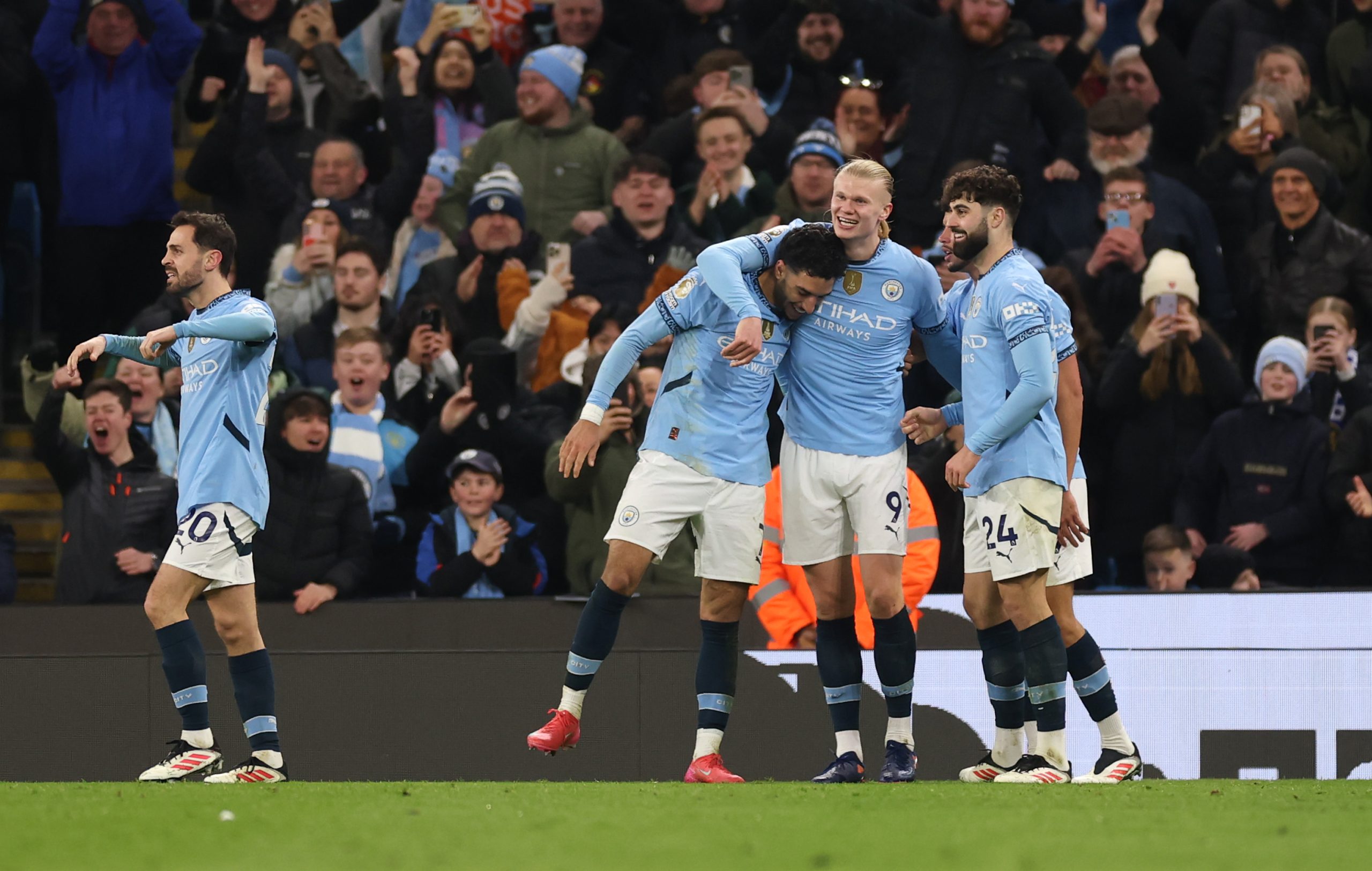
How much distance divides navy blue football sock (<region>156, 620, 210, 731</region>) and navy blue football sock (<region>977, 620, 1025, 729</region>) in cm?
310

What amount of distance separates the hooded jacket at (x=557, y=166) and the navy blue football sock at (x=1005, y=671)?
4.92m

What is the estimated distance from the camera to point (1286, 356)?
935cm

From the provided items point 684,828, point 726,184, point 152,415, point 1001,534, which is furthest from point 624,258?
point 684,828

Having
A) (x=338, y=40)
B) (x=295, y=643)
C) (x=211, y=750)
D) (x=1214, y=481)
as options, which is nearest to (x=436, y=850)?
(x=211, y=750)

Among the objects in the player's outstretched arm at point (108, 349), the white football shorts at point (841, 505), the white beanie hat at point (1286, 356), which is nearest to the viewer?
the player's outstretched arm at point (108, 349)

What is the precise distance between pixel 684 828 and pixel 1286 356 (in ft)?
18.6

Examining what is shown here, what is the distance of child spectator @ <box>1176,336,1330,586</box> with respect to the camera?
9.24 metres

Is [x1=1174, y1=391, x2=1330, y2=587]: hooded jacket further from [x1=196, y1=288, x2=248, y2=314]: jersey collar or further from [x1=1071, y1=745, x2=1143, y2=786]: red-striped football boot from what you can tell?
[x1=196, y1=288, x2=248, y2=314]: jersey collar

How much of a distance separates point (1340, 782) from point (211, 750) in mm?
4534

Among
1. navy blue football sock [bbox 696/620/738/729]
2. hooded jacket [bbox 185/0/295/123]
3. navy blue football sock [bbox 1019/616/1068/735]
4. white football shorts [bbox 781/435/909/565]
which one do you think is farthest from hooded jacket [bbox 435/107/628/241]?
navy blue football sock [bbox 1019/616/1068/735]

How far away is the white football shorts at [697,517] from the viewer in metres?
6.89

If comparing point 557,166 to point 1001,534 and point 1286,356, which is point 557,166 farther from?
point 1001,534

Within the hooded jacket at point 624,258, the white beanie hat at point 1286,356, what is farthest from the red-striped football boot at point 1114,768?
the hooded jacket at point 624,258

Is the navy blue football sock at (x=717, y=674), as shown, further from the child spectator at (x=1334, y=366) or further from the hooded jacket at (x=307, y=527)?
the child spectator at (x=1334, y=366)
